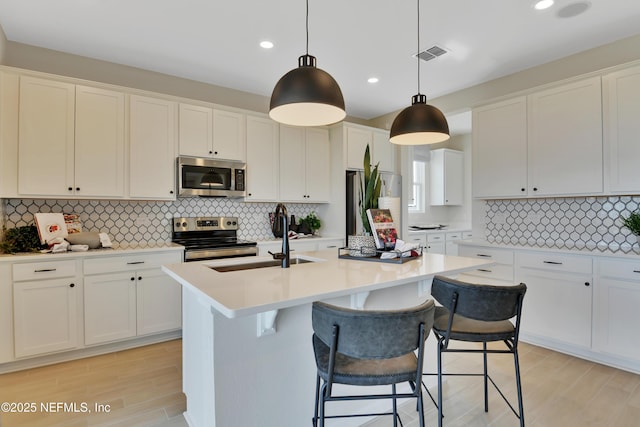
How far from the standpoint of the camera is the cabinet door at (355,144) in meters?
4.57

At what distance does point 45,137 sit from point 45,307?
1.43 m

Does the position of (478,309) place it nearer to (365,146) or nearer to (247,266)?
(247,266)

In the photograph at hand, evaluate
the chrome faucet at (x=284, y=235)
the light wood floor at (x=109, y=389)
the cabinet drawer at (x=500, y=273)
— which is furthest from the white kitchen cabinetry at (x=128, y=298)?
the cabinet drawer at (x=500, y=273)

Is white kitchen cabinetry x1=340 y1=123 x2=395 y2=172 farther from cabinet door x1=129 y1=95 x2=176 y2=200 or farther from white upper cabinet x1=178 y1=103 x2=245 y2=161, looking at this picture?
cabinet door x1=129 y1=95 x2=176 y2=200

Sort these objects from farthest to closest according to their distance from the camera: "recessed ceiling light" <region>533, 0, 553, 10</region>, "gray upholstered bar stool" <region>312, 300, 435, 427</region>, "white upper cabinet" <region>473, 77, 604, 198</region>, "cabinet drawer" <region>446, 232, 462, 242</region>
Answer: "cabinet drawer" <region>446, 232, 462, 242</region>
"white upper cabinet" <region>473, 77, 604, 198</region>
"recessed ceiling light" <region>533, 0, 553, 10</region>
"gray upholstered bar stool" <region>312, 300, 435, 427</region>

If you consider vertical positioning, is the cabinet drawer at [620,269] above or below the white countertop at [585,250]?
below

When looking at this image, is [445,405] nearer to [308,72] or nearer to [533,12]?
[308,72]

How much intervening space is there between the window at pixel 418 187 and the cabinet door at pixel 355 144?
7.09 ft

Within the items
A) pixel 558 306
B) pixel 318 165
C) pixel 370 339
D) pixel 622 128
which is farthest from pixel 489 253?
pixel 370 339

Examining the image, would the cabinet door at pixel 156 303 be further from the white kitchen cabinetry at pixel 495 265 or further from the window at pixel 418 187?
the window at pixel 418 187

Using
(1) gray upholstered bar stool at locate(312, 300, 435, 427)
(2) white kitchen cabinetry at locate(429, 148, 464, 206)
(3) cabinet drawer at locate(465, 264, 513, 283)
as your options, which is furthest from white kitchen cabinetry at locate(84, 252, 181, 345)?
(2) white kitchen cabinetry at locate(429, 148, 464, 206)

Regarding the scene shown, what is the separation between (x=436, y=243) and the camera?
18.5ft

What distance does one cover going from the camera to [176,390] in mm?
2352

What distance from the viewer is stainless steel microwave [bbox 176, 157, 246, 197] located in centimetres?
351
